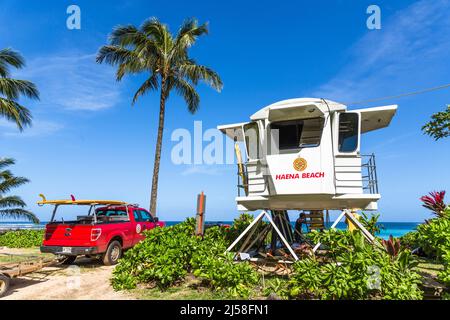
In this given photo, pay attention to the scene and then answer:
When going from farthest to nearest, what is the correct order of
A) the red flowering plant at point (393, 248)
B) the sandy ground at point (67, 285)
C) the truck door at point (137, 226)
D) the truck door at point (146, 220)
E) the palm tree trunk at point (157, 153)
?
the palm tree trunk at point (157, 153) → the truck door at point (146, 220) → the truck door at point (137, 226) → the sandy ground at point (67, 285) → the red flowering plant at point (393, 248)

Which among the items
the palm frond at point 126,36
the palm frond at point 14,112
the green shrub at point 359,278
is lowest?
the green shrub at point 359,278

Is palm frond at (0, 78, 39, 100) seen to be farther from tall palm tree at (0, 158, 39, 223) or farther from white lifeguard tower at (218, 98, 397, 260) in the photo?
white lifeguard tower at (218, 98, 397, 260)

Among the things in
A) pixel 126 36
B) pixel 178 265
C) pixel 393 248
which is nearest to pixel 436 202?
pixel 393 248

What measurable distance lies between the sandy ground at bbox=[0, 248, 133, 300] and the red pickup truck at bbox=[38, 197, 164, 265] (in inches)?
23.9

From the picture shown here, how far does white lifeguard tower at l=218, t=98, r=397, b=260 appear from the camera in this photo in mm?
8445

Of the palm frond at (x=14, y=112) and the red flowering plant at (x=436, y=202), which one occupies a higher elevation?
the palm frond at (x=14, y=112)

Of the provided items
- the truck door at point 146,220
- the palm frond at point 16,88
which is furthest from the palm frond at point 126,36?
the truck door at point 146,220

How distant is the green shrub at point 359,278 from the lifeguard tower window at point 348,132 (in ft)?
9.60

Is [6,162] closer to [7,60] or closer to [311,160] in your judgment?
[7,60]

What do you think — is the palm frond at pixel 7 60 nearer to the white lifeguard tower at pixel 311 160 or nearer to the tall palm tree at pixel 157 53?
the tall palm tree at pixel 157 53

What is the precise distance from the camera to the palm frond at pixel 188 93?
2078 cm

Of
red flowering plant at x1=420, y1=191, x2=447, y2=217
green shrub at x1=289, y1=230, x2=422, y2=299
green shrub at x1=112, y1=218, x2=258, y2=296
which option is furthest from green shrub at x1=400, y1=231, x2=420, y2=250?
green shrub at x1=112, y1=218, x2=258, y2=296
